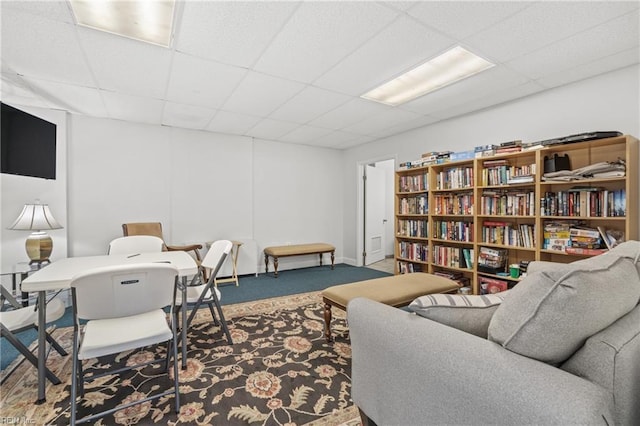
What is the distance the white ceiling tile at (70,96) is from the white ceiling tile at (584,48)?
172 inches

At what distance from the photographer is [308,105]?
3.52m

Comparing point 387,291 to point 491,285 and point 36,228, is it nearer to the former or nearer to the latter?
point 491,285

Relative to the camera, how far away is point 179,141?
453 centimetres

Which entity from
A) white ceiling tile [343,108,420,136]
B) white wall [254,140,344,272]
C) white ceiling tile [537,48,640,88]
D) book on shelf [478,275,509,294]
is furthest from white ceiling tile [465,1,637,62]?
white wall [254,140,344,272]

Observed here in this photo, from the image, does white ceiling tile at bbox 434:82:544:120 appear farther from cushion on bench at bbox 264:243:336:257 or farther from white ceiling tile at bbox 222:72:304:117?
cushion on bench at bbox 264:243:336:257

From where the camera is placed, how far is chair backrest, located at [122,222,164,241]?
154 inches

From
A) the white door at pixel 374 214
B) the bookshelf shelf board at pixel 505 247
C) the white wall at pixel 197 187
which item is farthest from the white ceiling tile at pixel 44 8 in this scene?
the white door at pixel 374 214

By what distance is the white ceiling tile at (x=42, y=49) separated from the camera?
1934 mm

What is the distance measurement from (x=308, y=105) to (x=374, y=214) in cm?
330

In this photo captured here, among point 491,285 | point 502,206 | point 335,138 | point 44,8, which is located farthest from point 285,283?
point 44,8

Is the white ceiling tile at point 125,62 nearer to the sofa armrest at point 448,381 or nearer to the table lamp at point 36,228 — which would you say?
the table lamp at point 36,228

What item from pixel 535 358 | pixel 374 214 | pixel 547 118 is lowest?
pixel 535 358

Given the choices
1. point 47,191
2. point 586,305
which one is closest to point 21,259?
point 47,191

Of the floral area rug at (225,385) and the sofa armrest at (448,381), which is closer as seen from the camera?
the sofa armrest at (448,381)
